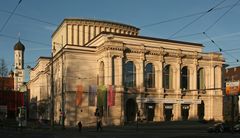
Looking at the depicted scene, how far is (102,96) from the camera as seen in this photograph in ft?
245

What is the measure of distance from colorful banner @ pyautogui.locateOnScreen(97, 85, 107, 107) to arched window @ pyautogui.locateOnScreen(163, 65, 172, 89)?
15.0 meters

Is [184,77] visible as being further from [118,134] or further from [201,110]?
[118,134]

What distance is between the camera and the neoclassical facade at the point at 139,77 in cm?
7744

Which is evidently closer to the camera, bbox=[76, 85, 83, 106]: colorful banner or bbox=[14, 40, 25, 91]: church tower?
bbox=[76, 85, 83, 106]: colorful banner

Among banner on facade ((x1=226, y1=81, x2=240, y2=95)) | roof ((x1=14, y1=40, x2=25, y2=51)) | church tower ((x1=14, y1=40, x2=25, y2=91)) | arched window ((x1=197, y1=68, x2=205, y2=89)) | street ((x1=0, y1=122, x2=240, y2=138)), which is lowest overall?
street ((x1=0, y1=122, x2=240, y2=138))

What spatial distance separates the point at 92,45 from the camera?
8669cm

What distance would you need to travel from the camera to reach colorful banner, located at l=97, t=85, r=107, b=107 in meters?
74.2

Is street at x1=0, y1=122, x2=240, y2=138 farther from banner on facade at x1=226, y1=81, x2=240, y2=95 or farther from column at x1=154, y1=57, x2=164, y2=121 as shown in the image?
column at x1=154, y1=57, x2=164, y2=121

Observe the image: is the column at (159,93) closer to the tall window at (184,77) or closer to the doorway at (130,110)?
the doorway at (130,110)

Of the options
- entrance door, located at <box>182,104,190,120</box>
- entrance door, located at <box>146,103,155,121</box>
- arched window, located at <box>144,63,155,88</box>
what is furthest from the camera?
entrance door, located at <box>182,104,190,120</box>

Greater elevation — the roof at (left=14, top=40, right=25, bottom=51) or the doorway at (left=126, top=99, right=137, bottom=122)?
the roof at (left=14, top=40, right=25, bottom=51)

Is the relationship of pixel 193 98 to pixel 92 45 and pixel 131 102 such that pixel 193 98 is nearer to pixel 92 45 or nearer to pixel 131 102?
pixel 131 102

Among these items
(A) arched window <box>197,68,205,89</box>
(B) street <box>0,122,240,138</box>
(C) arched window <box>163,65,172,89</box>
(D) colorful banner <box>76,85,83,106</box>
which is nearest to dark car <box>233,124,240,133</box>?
(B) street <box>0,122,240,138</box>

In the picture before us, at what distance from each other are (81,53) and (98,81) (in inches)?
244
